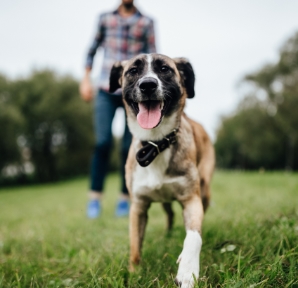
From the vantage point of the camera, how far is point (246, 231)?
2479 millimetres

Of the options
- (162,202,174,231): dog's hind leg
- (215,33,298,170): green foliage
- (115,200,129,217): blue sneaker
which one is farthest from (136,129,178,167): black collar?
(215,33,298,170): green foliage

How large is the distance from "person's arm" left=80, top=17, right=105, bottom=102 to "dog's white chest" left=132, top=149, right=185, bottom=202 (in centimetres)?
192

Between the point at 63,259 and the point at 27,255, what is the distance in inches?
20.2

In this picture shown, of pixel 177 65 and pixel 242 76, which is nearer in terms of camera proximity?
pixel 177 65

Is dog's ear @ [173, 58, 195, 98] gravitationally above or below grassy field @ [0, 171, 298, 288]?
above

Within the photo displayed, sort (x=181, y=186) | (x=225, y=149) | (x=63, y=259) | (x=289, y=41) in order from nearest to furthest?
(x=181, y=186)
(x=63, y=259)
(x=289, y=41)
(x=225, y=149)

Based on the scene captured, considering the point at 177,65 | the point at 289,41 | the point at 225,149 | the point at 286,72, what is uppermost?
the point at 289,41

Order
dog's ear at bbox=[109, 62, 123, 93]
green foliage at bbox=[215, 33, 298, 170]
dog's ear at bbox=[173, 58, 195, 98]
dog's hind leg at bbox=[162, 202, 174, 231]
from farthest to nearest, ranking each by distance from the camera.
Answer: green foliage at bbox=[215, 33, 298, 170]
dog's hind leg at bbox=[162, 202, 174, 231]
dog's ear at bbox=[109, 62, 123, 93]
dog's ear at bbox=[173, 58, 195, 98]

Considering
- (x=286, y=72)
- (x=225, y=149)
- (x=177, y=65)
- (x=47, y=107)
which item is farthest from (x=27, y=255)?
(x=225, y=149)

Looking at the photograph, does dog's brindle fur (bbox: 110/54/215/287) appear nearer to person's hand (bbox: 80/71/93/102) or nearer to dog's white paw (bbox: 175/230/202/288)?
dog's white paw (bbox: 175/230/202/288)

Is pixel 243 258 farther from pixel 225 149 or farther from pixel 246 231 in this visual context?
pixel 225 149

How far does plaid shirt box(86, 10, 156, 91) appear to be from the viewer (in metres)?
4.00

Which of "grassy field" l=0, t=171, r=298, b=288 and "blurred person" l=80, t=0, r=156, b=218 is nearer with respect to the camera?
"grassy field" l=0, t=171, r=298, b=288

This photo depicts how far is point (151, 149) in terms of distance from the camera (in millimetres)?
2441
